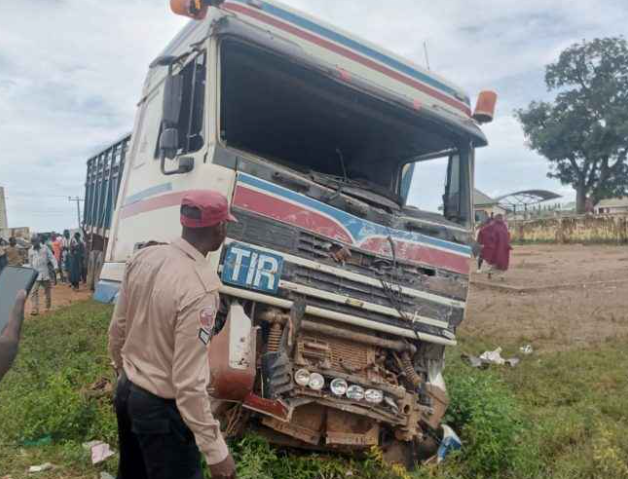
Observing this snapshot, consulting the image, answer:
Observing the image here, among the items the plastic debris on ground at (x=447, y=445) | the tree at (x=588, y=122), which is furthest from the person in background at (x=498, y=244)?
the tree at (x=588, y=122)

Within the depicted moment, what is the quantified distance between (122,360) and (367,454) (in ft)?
6.36

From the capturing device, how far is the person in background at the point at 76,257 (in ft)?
49.8

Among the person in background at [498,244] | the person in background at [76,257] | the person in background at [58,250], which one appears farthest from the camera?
the person in background at [58,250]

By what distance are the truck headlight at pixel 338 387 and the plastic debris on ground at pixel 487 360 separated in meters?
3.39

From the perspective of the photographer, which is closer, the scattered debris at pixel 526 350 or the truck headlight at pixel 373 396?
the truck headlight at pixel 373 396

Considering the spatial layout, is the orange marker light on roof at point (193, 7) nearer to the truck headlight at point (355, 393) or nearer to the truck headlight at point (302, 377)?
the truck headlight at point (302, 377)

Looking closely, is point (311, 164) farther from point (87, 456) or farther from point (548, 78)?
point (548, 78)

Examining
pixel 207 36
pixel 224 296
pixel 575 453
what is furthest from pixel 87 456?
pixel 575 453

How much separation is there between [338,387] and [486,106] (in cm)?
261

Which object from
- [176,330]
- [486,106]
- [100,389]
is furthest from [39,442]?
[486,106]

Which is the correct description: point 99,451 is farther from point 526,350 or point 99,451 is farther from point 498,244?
point 498,244

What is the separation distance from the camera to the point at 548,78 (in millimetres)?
40406

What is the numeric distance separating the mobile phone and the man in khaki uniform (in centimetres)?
36

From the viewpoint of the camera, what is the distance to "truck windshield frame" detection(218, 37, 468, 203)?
12.2 ft
